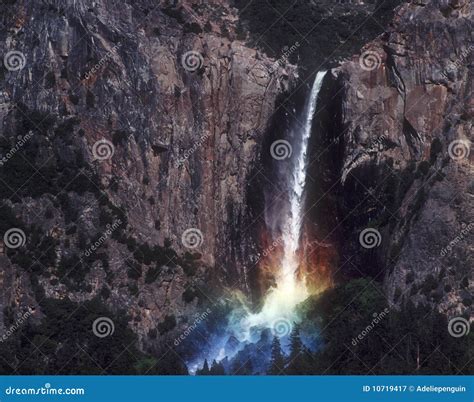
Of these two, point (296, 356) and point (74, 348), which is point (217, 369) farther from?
point (74, 348)

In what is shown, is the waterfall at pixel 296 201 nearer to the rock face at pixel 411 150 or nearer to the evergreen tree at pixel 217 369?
the rock face at pixel 411 150

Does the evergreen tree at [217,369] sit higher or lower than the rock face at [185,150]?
lower

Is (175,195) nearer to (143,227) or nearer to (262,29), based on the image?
(143,227)

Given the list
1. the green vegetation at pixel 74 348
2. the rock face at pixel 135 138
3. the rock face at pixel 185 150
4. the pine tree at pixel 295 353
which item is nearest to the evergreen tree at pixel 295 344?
the pine tree at pixel 295 353

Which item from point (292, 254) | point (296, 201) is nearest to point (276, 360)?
point (292, 254)

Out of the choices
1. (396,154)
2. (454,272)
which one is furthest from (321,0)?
(454,272)

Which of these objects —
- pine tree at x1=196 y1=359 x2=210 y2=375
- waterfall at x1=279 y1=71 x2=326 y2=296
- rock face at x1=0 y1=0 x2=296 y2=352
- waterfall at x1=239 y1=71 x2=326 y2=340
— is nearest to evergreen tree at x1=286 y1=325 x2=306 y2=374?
waterfall at x1=239 y1=71 x2=326 y2=340
